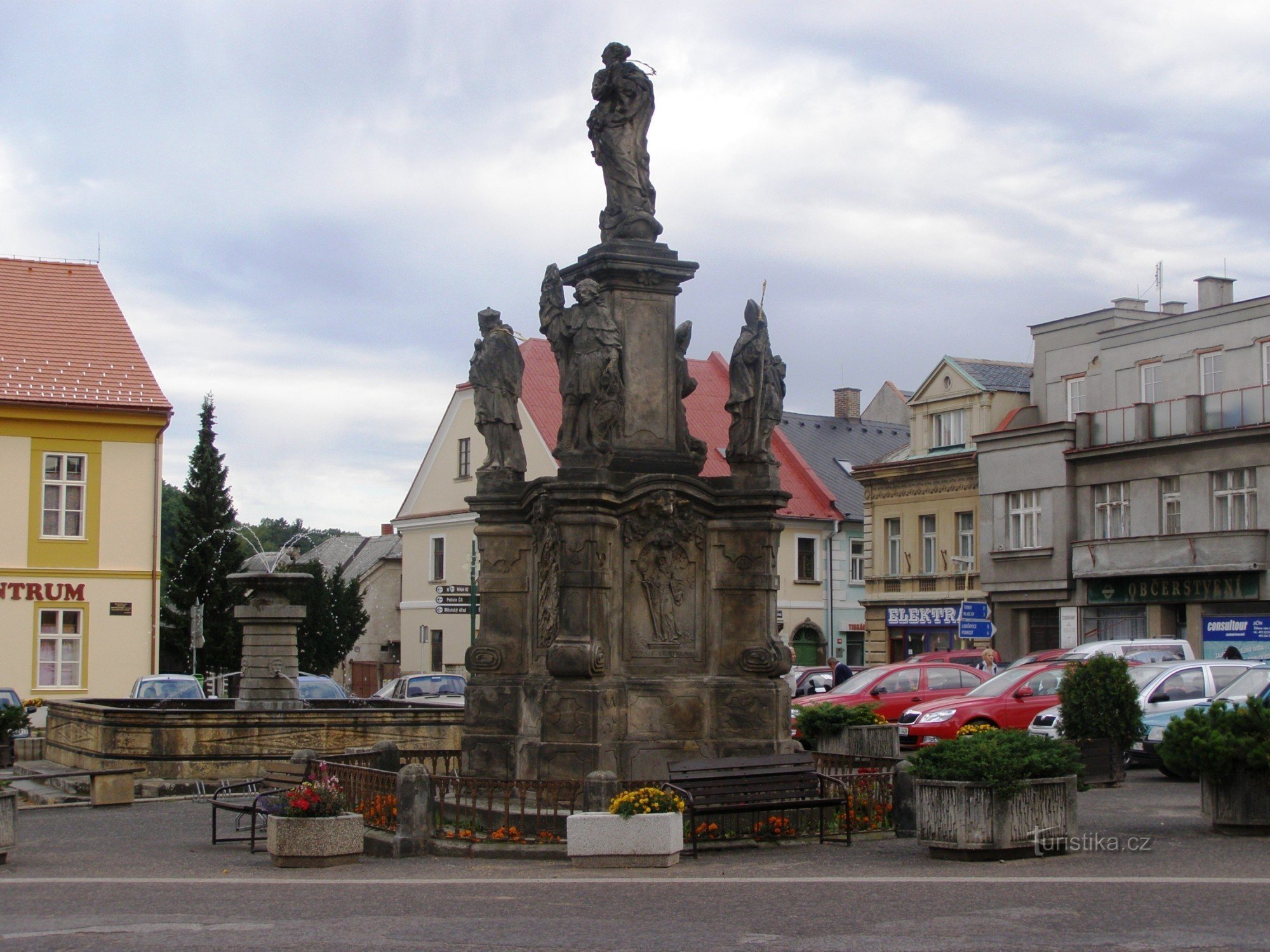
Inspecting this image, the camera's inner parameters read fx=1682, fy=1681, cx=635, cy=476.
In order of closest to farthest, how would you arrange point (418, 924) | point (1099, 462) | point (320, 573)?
point (418, 924) → point (1099, 462) → point (320, 573)

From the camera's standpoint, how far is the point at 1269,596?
41.1m

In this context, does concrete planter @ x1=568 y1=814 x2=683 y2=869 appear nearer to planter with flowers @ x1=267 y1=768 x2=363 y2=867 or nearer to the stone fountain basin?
planter with flowers @ x1=267 y1=768 x2=363 y2=867

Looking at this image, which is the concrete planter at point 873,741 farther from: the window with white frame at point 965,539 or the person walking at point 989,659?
the window with white frame at point 965,539

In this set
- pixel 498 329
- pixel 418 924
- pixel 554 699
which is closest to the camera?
pixel 418 924

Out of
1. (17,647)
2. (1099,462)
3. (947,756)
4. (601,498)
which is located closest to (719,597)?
(601,498)

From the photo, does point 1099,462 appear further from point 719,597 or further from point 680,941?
point 680,941

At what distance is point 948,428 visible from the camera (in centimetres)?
5294

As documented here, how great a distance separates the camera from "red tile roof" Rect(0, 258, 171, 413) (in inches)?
1587

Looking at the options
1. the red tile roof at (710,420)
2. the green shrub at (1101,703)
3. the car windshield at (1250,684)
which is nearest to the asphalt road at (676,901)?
the green shrub at (1101,703)

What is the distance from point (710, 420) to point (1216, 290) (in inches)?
720

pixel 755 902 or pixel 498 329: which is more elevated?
pixel 498 329

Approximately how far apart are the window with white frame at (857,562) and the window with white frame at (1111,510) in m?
13.0

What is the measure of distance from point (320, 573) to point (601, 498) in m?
43.3

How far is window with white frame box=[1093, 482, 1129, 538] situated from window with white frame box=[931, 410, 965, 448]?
6303mm
